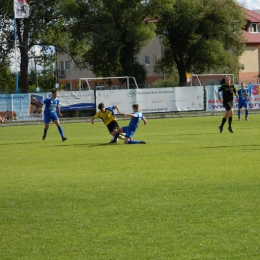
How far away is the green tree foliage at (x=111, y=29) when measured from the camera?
61.7m

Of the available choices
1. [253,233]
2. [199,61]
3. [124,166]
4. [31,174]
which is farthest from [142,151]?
[199,61]

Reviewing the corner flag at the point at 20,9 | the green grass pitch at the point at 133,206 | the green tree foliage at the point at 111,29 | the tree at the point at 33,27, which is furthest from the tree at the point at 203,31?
the green grass pitch at the point at 133,206

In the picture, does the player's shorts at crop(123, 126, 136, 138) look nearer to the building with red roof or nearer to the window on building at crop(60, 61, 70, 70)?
the building with red roof

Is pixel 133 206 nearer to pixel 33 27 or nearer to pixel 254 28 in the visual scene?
pixel 33 27

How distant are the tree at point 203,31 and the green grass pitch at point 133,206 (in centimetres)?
4987

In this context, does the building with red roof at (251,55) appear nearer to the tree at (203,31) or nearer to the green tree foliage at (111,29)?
the tree at (203,31)

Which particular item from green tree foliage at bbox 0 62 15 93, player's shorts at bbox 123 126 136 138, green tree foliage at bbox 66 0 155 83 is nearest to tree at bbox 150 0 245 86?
green tree foliage at bbox 66 0 155 83

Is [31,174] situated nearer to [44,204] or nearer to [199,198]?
[44,204]

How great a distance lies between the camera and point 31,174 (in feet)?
46.1

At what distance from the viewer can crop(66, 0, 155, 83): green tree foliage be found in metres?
61.7

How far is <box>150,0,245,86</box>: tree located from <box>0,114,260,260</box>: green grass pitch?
49.9 metres

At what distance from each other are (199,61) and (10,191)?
5764 centimetres

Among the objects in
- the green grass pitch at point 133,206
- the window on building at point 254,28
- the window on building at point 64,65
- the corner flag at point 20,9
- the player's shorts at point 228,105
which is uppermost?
the window on building at point 254,28

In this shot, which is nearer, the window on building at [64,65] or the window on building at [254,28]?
the window on building at [254,28]
